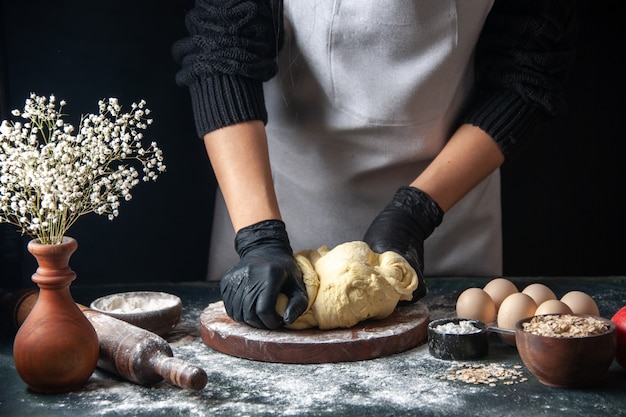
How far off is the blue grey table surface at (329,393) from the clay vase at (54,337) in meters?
0.04

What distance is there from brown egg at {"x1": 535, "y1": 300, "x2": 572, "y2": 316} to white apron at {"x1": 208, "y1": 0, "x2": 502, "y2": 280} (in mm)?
666

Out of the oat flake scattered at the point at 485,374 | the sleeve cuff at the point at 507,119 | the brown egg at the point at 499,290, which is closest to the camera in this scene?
the oat flake scattered at the point at 485,374

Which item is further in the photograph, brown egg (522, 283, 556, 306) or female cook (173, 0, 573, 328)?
female cook (173, 0, 573, 328)

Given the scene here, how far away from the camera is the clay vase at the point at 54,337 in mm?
1369

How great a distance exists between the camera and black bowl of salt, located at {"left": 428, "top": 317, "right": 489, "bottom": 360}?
1.54 m

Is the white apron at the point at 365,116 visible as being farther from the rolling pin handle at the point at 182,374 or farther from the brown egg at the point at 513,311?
the rolling pin handle at the point at 182,374

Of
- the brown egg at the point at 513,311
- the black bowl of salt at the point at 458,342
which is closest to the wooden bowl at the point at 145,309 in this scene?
the black bowl of salt at the point at 458,342

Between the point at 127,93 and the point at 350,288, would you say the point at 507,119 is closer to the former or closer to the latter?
the point at 350,288

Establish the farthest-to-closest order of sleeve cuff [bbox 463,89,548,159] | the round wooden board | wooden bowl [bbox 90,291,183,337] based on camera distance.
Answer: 1. sleeve cuff [bbox 463,89,548,159]
2. wooden bowl [bbox 90,291,183,337]
3. the round wooden board

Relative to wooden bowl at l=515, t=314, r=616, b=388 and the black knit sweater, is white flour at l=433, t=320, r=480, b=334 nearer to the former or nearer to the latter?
wooden bowl at l=515, t=314, r=616, b=388

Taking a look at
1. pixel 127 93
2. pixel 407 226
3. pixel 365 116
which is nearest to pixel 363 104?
pixel 365 116

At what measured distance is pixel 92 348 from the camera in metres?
1.41

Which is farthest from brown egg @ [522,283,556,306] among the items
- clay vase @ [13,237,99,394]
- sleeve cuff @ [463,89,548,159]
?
clay vase @ [13,237,99,394]

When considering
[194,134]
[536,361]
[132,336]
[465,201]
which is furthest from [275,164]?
[536,361]
